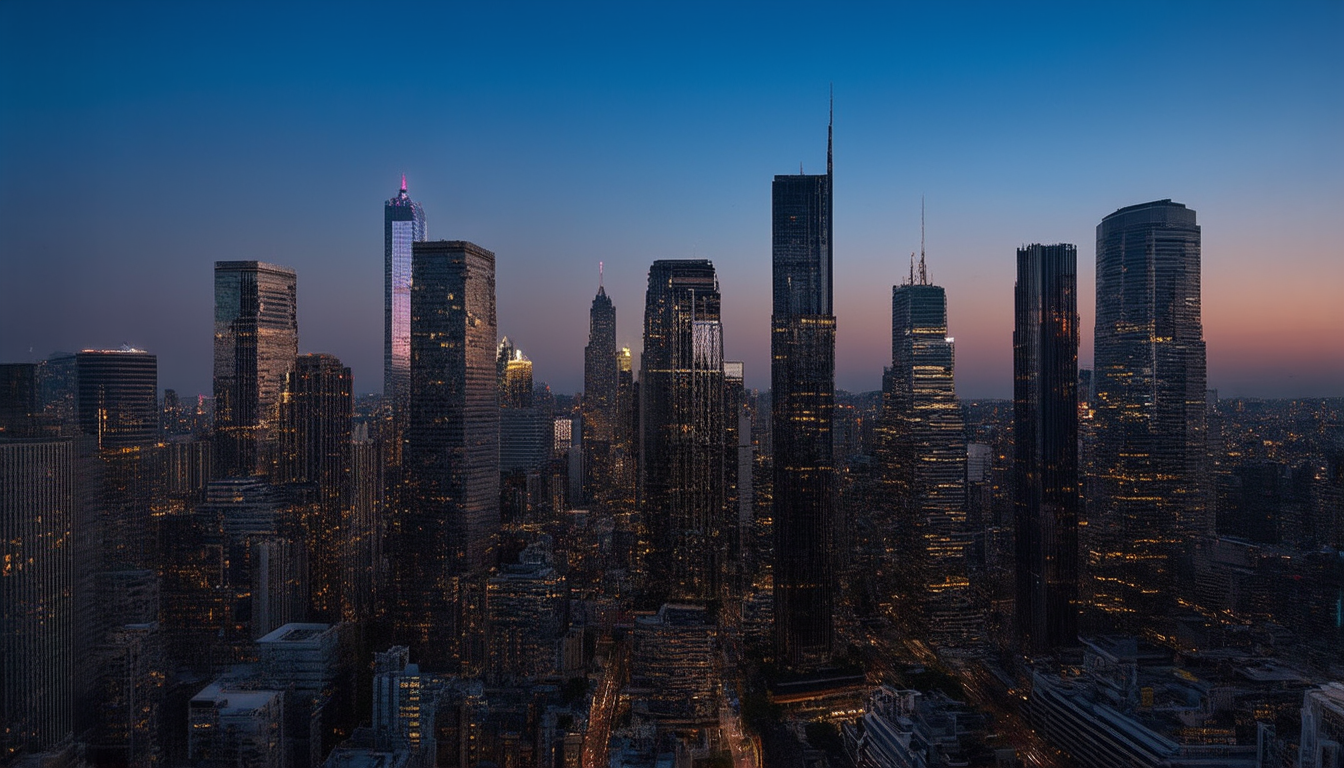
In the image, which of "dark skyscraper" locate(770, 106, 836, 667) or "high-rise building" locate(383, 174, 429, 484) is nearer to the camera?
"dark skyscraper" locate(770, 106, 836, 667)

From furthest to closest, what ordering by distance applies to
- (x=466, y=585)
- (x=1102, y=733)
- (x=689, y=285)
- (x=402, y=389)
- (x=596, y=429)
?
(x=596, y=429)
(x=689, y=285)
(x=402, y=389)
(x=466, y=585)
(x=1102, y=733)

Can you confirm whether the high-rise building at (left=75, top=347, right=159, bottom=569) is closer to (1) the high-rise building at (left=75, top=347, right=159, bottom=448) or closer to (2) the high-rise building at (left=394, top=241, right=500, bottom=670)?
(1) the high-rise building at (left=75, top=347, right=159, bottom=448)

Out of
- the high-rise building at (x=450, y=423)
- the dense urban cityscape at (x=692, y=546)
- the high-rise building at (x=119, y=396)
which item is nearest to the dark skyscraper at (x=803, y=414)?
the dense urban cityscape at (x=692, y=546)

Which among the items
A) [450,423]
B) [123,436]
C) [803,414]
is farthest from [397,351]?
[803,414]

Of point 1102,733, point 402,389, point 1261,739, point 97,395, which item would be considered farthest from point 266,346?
point 1261,739

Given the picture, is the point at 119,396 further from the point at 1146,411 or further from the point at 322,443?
the point at 1146,411

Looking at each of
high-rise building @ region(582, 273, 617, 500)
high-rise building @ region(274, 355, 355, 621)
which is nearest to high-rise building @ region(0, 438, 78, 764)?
high-rise building @ region(274, 355, 355, 621)

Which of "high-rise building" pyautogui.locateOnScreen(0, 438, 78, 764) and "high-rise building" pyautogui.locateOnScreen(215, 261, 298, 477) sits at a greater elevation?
"high-rise building" pyautogui.locateOnScreen(215, 261, 298, 477)

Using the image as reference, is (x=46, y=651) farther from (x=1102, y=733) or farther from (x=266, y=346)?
(x=266, y=346)
